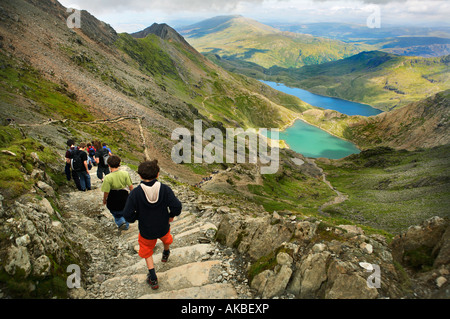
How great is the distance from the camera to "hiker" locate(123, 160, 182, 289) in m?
7.56

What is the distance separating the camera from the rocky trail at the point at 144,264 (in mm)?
8328

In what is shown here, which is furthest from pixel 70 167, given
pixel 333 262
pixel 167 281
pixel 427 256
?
pixel 427 256

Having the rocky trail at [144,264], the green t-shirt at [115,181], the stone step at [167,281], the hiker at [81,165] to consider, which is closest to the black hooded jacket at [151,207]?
the stone step at [167,281]

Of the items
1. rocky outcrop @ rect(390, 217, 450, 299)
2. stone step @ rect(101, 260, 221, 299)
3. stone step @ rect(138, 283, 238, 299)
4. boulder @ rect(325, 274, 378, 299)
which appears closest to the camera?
rocky outcrop @ rect(390, 217, 450, 299)

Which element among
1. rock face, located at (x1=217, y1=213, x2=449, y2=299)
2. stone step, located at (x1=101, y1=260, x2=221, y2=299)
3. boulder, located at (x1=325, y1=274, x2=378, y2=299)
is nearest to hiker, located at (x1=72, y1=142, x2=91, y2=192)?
stone step, located at (x1=101, y1=260, x2=221, y2=299)

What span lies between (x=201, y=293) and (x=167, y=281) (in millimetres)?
1474

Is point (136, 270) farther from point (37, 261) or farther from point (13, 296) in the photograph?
point (13, 296)

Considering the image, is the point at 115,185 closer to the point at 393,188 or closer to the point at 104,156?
the point at 104,156

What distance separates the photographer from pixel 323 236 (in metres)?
10.4

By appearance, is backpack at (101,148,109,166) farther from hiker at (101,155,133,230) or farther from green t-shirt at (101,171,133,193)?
green t-shirt at (101,171,133,193)

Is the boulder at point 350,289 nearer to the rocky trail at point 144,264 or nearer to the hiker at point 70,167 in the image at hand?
the rocky trail at point 144,264

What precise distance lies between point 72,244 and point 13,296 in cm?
394

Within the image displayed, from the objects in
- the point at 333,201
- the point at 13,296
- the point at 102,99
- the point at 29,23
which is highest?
the point at 29,23
